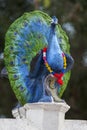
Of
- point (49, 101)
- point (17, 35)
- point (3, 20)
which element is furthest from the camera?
point (3, 20)

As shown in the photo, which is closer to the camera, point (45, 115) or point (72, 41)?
point (45, 115)

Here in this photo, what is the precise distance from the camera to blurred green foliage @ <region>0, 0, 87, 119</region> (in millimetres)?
17727

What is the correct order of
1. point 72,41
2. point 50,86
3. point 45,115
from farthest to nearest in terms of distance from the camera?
1. point 72,41
2. point 50,86
3. point 45,115

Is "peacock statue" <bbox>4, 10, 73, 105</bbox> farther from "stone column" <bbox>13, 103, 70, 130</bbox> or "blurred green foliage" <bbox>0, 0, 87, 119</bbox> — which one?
"blurred green foliage" <bbox>0, 0, 87, 119</bbox>

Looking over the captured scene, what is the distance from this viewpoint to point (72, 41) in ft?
59.6

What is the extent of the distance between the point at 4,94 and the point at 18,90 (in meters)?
7.95

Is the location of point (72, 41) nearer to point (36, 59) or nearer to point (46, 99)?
point (36, 59)

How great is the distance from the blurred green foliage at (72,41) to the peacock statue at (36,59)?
23.3 ft

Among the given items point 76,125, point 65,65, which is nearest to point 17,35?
point 65,65

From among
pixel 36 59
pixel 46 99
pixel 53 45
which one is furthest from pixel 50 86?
pixel 53 45

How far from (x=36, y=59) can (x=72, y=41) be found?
27.7 feet

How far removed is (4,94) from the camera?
59.1 ft

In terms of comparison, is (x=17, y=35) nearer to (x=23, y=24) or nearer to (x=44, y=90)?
(x=23, y=24)

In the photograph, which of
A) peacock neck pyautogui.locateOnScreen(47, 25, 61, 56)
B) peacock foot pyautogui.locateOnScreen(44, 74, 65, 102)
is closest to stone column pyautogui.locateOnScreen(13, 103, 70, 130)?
peacock foot pyautogui.locateOnScreen(44, 74, 65, 102)
